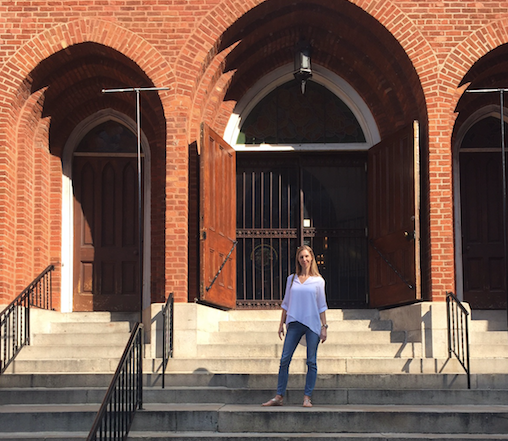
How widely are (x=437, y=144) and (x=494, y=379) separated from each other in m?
3.50

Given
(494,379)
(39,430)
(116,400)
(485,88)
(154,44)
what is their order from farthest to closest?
(485,88)
(154,44)
(494,379)
(39,430)
(116,400)

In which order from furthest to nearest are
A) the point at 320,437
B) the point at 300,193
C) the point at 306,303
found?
the point at 300,193
the point at 306,303
the point at 320,437

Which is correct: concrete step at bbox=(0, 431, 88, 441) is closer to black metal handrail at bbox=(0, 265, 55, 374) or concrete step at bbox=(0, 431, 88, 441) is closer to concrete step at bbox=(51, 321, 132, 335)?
black metal handrail at bbox=(0, 265, 55, 374)

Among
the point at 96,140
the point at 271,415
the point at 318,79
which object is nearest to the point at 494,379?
the point at 271,415

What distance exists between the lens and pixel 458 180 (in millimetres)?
13336

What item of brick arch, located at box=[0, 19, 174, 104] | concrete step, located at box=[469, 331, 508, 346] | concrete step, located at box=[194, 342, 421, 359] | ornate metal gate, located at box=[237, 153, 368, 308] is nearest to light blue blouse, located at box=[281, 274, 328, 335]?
concrete step, located at box=[194, 342, 421, 359]

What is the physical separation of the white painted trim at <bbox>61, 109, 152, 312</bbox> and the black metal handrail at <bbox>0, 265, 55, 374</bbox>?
2.37 ft

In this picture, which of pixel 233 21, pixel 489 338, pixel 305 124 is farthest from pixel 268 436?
pixel 305 124

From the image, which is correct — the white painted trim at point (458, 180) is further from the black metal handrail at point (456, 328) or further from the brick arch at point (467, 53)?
the black metal handrail at point (456, 328)

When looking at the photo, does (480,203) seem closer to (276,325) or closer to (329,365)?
→ (276,325)

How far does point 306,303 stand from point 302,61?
17.0 feet

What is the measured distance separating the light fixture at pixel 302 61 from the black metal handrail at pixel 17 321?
15.3ft

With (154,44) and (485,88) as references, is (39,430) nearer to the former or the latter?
(154,44)

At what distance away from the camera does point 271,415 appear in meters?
8.22
